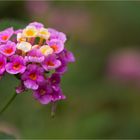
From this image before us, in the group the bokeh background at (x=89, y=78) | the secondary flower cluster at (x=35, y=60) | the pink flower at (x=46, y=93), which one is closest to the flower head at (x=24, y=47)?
the secondary flower cluster at (x=35, y=60)

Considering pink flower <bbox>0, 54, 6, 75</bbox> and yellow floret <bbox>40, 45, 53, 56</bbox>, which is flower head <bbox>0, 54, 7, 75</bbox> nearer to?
pink flower <bbox>0, 54, 6, 75</bbox>

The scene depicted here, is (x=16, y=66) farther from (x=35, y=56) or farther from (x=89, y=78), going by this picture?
(x=89, y=78)

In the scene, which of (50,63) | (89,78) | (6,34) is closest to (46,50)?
(50,63)

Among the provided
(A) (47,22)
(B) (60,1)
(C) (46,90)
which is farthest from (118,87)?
(C) (46,90)

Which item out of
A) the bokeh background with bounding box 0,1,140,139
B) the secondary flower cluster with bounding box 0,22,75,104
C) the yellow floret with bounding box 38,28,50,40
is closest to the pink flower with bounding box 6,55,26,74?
the secondary flower cluster with bounding box 0,22,75,104

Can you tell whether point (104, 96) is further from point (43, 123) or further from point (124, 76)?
point (43, 123)
